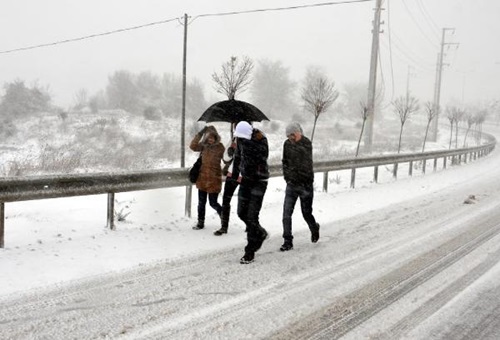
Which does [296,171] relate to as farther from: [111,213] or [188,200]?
[111,213]

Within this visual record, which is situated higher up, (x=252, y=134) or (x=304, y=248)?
(x=252, y=134)

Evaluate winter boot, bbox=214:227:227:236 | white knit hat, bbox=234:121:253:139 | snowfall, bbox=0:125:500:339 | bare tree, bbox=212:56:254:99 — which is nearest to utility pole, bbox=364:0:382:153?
bare tree, bbox=212:56:254:99

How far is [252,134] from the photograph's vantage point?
5.82m

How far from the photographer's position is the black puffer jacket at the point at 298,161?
20.8 feet

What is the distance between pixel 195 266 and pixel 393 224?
14.0 ft

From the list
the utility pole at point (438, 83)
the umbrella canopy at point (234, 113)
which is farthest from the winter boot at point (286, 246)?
the utility pole at point (438, 83)

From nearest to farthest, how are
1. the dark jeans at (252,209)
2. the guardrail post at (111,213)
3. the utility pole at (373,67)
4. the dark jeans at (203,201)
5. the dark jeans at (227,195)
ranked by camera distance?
1. the dark jeans at (252,209)
2. the dark jeans at (227,195)
3. the guardrail post at (111,213)
4. the dark jeans at (203,201)
5. the utility pole at (373,67)

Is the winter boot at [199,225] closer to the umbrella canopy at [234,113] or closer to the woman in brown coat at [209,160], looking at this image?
the woman in brown coat at [209,160]

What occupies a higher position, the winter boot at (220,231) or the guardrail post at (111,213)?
the guardrail post at (111,213)

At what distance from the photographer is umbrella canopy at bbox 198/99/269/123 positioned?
7.13 meters

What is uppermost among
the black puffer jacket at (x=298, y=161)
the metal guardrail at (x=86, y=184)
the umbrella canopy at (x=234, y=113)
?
the umbrella canopy at (x=234, y=113)

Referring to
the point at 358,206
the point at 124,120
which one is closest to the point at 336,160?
the point at 358,206

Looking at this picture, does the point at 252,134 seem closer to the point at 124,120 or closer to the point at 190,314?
the point at 190,314

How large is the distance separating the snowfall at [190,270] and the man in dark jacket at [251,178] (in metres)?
0.33
